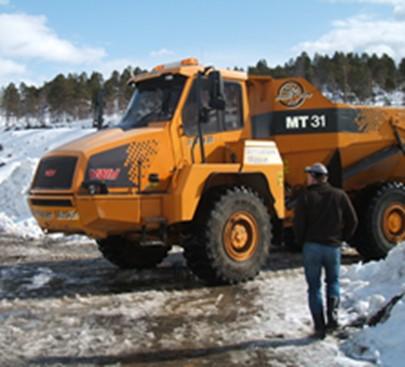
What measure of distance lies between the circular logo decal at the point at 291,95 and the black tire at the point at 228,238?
2158mm

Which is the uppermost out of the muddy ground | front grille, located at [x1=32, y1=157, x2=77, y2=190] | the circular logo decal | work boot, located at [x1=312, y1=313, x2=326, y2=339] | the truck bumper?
the circular logo decal

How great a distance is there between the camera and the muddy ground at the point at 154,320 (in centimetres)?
509

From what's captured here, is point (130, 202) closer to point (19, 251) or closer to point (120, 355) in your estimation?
point (120, 355)


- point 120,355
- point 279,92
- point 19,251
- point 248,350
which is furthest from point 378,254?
point 19,251

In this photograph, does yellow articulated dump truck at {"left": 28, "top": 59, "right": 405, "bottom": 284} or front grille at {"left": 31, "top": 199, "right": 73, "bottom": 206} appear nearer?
front grille at {"left": 31, "top": 199, "right": 73, "bottom": 206}

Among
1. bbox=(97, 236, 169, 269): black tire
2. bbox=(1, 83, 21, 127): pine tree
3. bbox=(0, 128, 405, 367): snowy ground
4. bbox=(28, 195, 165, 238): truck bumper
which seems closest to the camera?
bbox=(0, 128, 405, 367): snowy ground

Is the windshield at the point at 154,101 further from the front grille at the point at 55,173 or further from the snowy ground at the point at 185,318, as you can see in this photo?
the snowy ground at the point at 185,318

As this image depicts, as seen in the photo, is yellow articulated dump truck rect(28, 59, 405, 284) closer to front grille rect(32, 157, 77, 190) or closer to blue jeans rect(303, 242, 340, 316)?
front grille rect(32, 157, 77, 190)

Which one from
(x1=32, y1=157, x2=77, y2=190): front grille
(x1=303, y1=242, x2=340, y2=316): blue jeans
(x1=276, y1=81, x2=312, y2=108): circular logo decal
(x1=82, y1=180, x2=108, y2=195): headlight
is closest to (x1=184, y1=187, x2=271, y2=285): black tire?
(x1=82, y1=180, x2=108, y2=195): headlight

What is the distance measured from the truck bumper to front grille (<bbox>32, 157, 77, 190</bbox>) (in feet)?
0.55

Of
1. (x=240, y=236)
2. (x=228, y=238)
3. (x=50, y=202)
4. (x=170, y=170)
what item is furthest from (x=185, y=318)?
(x=50, y=202)

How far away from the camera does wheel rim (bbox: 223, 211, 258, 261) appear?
793cm

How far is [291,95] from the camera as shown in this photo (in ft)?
31.8

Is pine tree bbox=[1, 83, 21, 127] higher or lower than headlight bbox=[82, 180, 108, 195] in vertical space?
higher
